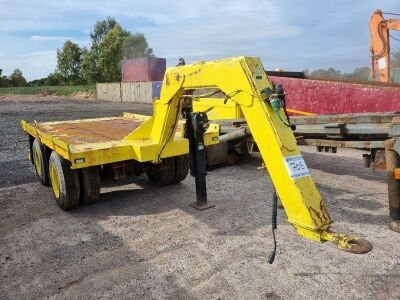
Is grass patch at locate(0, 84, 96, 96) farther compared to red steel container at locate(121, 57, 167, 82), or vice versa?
grass patch at locate(0, 84, 96, 96)

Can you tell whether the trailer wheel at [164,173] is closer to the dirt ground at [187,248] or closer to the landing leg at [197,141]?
the dirt ground at [187,248]

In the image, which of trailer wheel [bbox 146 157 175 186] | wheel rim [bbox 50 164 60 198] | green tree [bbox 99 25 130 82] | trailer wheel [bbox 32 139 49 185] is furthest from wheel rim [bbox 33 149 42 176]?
green tree [bbox 99 25 130 82]

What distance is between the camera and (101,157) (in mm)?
4598

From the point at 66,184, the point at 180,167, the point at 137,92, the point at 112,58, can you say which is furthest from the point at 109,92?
the point at 66,184

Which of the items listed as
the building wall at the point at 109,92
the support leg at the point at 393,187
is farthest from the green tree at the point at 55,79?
the support leg at the point at 393,187

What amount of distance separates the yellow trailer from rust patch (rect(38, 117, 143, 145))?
1cm

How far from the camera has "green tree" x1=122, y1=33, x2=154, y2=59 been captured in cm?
6119

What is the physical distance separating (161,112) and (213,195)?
1616mm

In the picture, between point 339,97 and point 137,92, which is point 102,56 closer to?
point 137,92

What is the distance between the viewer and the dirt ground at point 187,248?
3232 mm

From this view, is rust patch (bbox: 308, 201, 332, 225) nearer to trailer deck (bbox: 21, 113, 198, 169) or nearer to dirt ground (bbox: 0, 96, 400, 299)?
dirt ground (bbox: 0, 96, 400, 299)

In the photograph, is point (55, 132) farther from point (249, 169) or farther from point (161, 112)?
point (249, 169)

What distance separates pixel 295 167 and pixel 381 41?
10236 millimetres

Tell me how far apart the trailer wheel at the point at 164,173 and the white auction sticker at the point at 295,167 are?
3361mm
